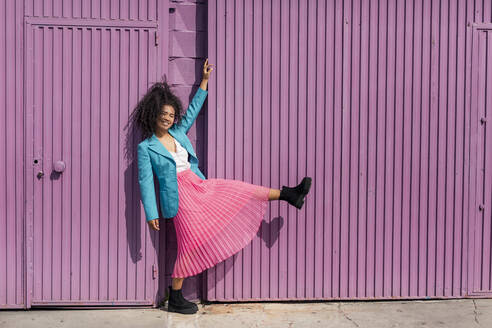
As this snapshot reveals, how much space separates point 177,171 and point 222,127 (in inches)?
19.1

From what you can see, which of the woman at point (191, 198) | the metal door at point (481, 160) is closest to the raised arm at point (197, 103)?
the woman at point (191, 198)

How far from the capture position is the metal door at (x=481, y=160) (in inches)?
160

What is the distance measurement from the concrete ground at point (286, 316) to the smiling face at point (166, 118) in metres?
1.37

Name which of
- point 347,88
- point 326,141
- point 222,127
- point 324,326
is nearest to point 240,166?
point 222,127

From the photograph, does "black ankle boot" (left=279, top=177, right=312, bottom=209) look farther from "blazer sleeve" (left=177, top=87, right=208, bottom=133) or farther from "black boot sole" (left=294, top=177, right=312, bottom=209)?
"blazer sleeve" (left=177, top=87, right=208, bottom=133)

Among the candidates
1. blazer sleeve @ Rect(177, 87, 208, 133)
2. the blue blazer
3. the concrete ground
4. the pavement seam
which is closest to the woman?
the blue blazer

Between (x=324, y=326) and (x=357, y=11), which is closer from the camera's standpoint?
(x=324, y=326)

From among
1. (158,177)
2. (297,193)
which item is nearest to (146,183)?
(158,177)

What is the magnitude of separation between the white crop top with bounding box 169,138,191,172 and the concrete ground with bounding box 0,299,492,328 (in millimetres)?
1078

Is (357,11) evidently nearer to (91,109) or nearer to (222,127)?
(222,127)

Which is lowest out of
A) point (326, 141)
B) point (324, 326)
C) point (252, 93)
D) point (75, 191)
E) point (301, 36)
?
point (324, 326)

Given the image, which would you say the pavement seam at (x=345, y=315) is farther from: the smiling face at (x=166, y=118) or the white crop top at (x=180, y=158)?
the smiling face at (x=166, y=118)

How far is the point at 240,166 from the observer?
397cm

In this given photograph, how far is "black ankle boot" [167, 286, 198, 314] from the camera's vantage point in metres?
3.84
